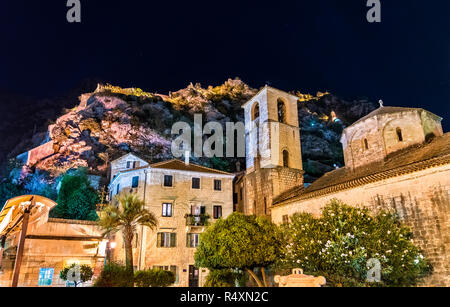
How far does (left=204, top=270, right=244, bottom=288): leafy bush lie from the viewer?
20.8m

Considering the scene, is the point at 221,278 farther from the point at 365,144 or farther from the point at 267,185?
the point at 365,144

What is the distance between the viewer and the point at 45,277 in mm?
21000

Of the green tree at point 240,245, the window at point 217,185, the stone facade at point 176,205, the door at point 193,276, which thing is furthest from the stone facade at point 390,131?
the door at point 193,276

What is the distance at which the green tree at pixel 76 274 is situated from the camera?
20281 mm

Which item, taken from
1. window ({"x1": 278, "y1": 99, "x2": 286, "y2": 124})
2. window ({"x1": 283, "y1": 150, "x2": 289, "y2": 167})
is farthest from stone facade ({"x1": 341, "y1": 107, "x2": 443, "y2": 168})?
window ({"x1": 278, "y1": 99, "x2": 286, "y2": 124})

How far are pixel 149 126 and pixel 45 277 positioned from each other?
42.2 metres

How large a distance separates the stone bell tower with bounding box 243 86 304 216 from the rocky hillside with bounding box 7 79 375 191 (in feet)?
66.8

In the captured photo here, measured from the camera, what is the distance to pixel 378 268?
12.7m

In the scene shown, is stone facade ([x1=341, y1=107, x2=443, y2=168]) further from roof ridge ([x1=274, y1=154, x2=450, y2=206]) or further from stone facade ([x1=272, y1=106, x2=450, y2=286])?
roof ridge ([x1=274, y1=154, x2=450, y2=206])

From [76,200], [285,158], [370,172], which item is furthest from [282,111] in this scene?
[76,200]

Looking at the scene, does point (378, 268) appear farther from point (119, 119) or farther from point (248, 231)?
point (119, 119)

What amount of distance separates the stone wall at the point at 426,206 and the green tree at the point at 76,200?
32.4 m
